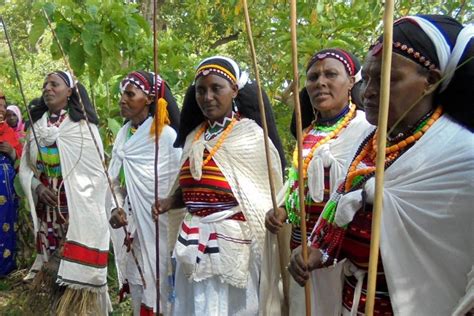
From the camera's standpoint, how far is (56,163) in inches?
177

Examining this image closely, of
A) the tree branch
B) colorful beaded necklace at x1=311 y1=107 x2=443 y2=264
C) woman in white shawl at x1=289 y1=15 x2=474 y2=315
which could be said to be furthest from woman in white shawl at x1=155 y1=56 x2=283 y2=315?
the tree branch

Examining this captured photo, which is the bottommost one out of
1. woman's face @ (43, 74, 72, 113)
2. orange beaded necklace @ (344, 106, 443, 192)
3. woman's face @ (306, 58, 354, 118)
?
orange beaded necklace @ (344, 106, 443, 192)

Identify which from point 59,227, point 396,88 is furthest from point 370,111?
point 59,227

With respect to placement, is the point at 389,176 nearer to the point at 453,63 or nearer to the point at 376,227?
the point at 453,63

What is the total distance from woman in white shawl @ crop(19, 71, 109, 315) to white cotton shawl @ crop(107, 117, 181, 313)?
62cm

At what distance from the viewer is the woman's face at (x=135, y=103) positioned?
374cm

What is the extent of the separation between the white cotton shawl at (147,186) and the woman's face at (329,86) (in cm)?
127

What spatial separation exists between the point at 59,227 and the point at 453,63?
3.79 m

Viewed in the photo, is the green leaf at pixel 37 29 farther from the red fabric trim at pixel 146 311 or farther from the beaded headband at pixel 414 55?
the beaded headband at pixel 414 55

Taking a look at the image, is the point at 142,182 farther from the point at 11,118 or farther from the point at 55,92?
the point at 11,118

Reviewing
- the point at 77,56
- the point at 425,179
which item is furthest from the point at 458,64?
the point at 77,56

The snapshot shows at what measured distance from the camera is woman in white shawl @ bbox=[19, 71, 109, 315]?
4.29 metres

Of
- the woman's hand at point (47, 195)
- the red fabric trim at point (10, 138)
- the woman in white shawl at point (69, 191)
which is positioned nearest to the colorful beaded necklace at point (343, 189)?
the woman in white shawl at point (69, 191)

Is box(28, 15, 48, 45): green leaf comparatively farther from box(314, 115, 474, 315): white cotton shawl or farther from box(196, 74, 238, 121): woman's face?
box(314, 115, 474, 315): white cotton shawl
